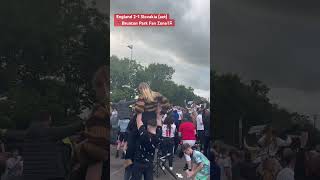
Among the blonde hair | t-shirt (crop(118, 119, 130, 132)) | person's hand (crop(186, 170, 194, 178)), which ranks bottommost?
person's hand (crop(186, 170, 194, 178))

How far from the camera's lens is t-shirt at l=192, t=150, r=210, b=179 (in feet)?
20.4

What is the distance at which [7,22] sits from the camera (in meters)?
6.27

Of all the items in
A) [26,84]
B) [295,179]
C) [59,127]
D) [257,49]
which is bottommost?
[295,179]

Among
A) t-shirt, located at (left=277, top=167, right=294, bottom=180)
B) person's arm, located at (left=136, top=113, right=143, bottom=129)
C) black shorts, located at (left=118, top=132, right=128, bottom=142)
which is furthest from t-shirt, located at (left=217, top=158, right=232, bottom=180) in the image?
black shorts, located at (left=118, top=132, right=128, bottom=142)

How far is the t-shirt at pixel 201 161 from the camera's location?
20.4 feet

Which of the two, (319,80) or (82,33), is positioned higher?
(82,33)

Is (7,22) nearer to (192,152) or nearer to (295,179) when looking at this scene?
(192,152)

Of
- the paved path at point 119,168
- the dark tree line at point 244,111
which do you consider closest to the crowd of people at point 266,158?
the dark tree line at point 244,111

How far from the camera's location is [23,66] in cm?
627

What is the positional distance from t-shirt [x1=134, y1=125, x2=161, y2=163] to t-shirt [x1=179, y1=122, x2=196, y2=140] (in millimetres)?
276

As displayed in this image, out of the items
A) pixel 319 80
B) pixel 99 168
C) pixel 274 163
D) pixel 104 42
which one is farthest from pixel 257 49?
pixel 99 168

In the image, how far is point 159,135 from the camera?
6.28 meters

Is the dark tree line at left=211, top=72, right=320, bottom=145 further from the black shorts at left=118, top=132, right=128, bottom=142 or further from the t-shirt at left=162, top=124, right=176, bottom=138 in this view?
the black shorts at left=118, top=132, right=128, bottom=142

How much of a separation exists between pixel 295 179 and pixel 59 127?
2.88 meters
